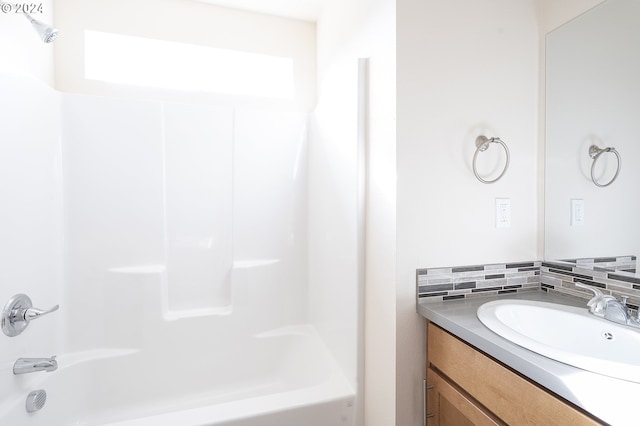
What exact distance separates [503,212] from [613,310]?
493 mm

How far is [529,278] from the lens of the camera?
136cm

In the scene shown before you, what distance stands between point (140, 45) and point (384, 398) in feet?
8.14

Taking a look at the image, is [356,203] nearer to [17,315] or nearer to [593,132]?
[593,132]

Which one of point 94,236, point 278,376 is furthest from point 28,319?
point 278,376

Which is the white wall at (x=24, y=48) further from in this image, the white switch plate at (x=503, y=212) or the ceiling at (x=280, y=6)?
the white switch plate at (x=503, y=212)

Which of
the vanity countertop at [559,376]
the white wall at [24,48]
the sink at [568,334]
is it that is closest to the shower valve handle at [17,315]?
the white wall at [24,48]

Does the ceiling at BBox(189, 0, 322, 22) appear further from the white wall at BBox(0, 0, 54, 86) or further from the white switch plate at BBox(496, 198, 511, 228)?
the white switch plate at BBox(496, 198, 511, 228)

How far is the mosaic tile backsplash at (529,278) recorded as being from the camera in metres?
1.10

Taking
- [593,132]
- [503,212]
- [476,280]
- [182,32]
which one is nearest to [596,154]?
[593,132]

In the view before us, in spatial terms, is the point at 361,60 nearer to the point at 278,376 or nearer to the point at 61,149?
the point at 61,149

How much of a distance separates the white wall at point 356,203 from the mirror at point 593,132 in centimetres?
73

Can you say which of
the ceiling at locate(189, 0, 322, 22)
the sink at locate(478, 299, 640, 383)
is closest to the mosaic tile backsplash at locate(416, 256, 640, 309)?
the sink at locate(478, 299, 640, 383)

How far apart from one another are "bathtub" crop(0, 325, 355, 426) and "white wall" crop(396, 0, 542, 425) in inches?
19.1

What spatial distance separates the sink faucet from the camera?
131 cm
